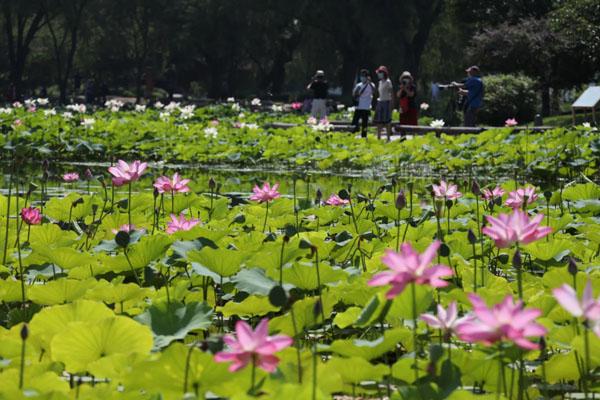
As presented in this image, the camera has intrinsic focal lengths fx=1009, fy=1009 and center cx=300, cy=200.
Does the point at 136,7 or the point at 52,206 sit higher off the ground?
the point at 136,7

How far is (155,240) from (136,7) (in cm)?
4442

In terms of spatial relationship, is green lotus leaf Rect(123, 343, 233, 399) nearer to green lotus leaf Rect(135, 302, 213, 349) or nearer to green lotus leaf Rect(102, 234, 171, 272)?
green lotus leaf Rect(135, 302, 213, 349)

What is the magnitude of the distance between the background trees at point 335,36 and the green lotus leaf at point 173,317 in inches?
1004

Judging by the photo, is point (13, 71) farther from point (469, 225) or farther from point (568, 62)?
point (469, 225)

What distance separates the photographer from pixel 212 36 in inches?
1797

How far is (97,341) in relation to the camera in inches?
73.4

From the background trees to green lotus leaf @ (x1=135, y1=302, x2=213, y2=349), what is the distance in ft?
83.7

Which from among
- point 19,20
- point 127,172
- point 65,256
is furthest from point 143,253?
point 19,20

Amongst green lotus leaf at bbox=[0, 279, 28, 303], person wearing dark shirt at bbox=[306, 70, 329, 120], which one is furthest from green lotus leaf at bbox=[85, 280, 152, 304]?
person wearing dark shirt at bbox=[306, 70, 329, 120]

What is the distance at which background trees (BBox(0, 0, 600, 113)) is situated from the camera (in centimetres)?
2877

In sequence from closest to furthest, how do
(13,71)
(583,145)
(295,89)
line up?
(583,145)
(13,71)
(295,89)

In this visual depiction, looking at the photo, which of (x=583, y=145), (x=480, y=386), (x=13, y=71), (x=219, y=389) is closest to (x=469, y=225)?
(x=480, y=386)

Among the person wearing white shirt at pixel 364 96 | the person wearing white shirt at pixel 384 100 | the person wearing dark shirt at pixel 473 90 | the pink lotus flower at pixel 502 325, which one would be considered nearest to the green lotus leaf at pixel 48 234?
the pink lotus flower at pixel 502 325

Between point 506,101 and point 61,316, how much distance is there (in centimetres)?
2545
